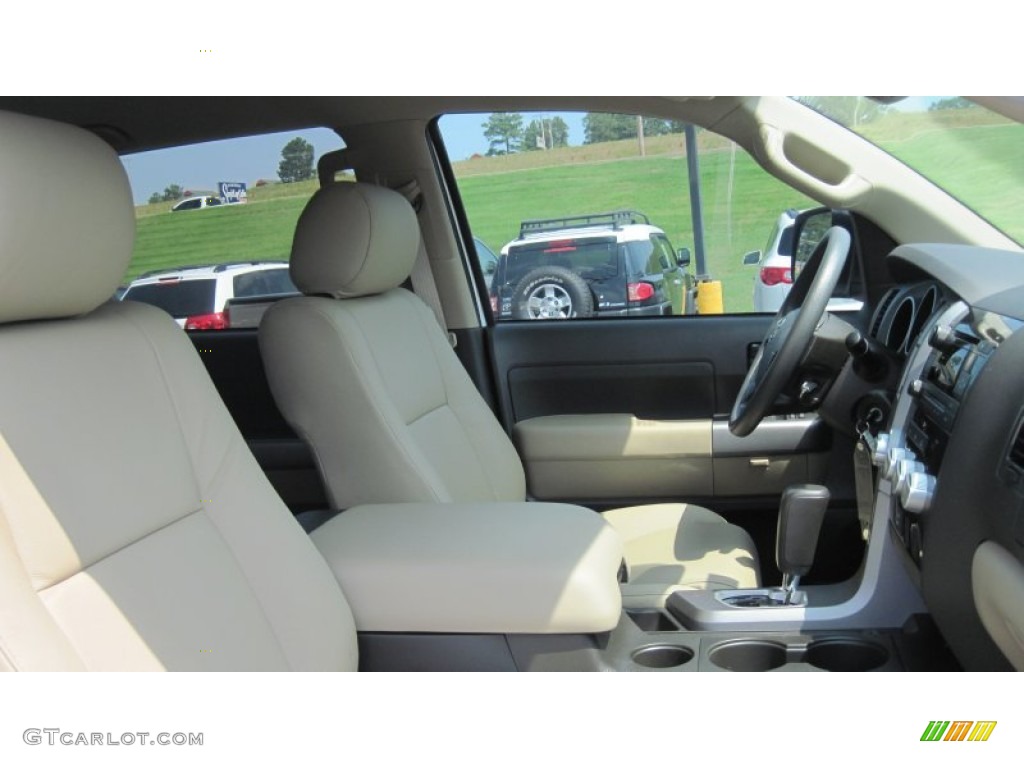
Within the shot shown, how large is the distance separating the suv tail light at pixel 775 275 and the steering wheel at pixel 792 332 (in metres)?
0.72

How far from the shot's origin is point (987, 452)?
4.69ft

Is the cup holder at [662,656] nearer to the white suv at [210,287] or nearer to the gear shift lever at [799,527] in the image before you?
the gear shift lever at [799,527]

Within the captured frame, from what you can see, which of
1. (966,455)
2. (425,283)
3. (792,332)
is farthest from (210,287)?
(966,455)

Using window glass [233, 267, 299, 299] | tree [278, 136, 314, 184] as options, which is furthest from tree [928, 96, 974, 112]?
window glass [233, 267, 299, 299]

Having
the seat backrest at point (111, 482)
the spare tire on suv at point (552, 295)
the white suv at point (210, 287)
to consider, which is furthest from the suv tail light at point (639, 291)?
the seat backrest at point (111, 482)

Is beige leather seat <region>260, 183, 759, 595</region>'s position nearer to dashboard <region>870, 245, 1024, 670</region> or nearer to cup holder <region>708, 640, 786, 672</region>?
cup holder <region>708, 640, 786, 672</region>

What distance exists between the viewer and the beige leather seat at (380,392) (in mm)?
2080

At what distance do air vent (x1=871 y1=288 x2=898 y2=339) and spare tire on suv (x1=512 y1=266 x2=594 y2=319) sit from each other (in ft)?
3.11

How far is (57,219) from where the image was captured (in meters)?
1.25

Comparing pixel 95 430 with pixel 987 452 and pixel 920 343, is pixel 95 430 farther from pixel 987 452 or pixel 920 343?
pixel 920 343

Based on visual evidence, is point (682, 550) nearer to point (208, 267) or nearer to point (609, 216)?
point (609, 216)

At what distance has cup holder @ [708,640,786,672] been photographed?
1793 mm
